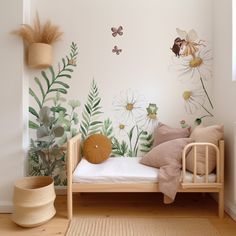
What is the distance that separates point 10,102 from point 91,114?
76 cm

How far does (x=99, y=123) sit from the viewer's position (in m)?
2.34

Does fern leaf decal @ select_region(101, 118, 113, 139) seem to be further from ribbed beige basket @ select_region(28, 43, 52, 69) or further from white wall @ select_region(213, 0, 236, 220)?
white wall @ select_region(213, 0, 236, 220)

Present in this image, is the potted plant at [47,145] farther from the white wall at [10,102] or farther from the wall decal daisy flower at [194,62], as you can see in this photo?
the wall decal daisy flower at [194,62]

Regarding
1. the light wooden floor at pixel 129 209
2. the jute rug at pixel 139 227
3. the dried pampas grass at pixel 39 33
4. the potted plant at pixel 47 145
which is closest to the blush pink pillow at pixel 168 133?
the light wooden floor at pixel 129 209

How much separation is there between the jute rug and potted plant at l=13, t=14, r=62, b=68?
4.69 ft

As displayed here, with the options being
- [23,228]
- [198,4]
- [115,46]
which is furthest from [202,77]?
[23,228]

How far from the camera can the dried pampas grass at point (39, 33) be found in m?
2.03

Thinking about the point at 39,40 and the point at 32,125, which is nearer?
the point at 39,40

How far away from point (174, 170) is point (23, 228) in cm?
124

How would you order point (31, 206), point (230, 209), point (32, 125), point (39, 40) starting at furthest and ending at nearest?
1. point (32, 125)
2. point (39, 40)
3. point (230, 209)
4. point (31, 206)

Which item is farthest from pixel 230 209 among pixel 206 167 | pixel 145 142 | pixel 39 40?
pixel 39 40

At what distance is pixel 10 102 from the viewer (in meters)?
2.02

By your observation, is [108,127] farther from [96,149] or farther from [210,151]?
[210,151]

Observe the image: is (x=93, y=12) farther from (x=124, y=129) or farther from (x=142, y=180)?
(x=142, y=180)
